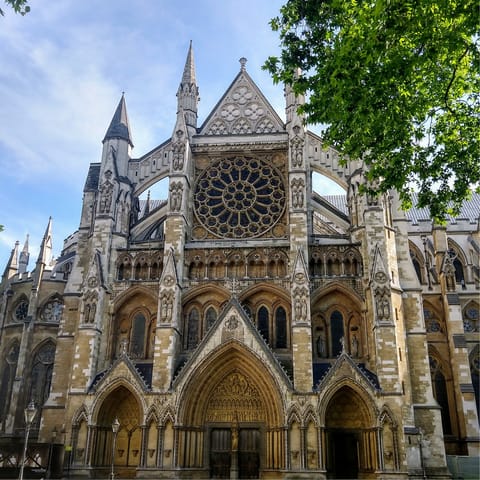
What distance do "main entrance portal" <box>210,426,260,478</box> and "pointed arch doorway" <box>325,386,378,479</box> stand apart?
3421 millimetres

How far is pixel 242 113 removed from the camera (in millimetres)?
33188

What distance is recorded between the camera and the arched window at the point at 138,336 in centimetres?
2795

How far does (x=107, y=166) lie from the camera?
30578 millimetres

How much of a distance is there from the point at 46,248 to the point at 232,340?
63.6ft

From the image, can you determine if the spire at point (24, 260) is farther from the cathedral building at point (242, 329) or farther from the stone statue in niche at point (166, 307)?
the stone statue in niche at point (166, 307)

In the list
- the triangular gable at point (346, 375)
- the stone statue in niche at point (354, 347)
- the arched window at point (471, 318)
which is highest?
the arched window at point (471, 318)

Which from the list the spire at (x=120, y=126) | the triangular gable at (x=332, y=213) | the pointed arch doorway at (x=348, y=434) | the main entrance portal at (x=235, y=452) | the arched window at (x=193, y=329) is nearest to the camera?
the pointed arch doorway at (x=348, y=434)

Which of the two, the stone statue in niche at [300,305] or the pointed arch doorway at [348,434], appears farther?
the stone statue in niche at [300,305]

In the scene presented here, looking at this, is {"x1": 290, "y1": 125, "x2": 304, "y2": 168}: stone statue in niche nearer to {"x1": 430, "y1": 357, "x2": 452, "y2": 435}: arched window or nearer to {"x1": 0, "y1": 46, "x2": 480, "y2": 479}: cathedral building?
{"x1": 0, "y1": 46, "x2": 480, "y2": 479}: cathedral building

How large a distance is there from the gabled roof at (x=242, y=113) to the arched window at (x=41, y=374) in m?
17.8

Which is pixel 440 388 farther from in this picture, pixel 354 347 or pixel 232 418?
pixel 232 418

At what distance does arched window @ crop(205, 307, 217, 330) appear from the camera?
27.8 metres

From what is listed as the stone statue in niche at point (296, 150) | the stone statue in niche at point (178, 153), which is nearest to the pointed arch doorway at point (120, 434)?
the stone statue in niche at point (178, 153)

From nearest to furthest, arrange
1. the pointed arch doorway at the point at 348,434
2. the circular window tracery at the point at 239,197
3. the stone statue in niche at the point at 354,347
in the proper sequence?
the pointed arch doorway at the point at 348,434
the stone statue in niche at the point at 354,347
the circular window tracery at the point at 239,197
